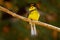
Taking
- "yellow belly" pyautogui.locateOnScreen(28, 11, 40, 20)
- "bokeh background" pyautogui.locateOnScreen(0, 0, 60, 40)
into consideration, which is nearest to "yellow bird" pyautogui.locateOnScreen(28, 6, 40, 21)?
"yellow belly" pyautogui.locateOnScreen(28, 11, 40, 20)

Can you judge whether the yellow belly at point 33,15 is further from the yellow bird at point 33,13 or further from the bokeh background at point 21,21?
the bokeh background at point 21,21

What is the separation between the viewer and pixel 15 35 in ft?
6.22

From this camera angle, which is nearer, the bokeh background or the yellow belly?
the yellow belly

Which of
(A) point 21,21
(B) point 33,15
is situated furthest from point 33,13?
(A) point 21,21

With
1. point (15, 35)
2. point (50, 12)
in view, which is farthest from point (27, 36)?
point (50, 12)

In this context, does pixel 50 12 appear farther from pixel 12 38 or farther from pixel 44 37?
pixel 12 38

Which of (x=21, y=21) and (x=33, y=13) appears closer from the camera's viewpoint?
(x=33, y=13)

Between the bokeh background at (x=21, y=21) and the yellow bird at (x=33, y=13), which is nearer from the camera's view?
the yellow bird at (x=33, y=13)

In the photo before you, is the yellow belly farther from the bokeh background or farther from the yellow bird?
the bokeh background

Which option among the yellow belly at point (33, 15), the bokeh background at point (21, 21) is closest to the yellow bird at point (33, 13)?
the yellow belly at point (33, 15)

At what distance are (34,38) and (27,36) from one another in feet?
0.33

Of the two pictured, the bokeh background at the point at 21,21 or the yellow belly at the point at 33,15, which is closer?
Result: the yellow belly at the point at 33,15

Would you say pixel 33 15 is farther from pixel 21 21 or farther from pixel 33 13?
pixel 21 21

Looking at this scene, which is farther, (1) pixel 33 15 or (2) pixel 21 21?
(2) pixel 21 21
